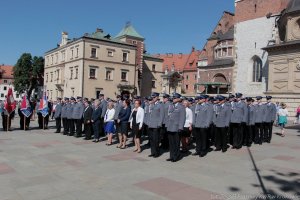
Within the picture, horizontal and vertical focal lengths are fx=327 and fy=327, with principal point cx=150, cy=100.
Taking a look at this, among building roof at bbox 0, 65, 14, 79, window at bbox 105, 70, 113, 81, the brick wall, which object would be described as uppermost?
the brick wall

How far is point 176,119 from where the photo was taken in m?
10.0

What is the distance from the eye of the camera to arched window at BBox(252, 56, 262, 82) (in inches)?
1623

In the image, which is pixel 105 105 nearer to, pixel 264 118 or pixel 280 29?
pixel 264 118

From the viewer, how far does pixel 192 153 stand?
37.7ft

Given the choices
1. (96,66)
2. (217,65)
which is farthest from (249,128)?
(96,66)

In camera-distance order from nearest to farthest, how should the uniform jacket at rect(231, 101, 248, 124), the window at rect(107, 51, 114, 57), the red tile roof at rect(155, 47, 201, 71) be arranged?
1. the uniform jacket at rect(231, 101, 248, 124)
2. the window at rect(107, 51, 114, 57)
3. the red tile roof at rect(155, 47, 201, 71)

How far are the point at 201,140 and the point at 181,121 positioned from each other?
158cm

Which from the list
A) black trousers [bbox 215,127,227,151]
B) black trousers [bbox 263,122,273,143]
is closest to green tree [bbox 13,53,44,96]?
black trousers [bbox 263,122,273,143]

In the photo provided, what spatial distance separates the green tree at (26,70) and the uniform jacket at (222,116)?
7044cm

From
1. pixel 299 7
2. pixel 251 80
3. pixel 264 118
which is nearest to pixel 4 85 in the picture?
pixel 251 80

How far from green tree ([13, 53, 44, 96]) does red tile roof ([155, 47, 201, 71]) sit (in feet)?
98.5

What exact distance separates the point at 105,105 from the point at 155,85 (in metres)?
48.5

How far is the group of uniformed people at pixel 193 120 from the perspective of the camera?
34.1 feet

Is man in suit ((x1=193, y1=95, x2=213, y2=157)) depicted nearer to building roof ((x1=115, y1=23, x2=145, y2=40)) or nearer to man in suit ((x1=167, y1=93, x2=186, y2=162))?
man in suit ((x1=167, y1=93, x2=186, y2=162))
